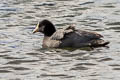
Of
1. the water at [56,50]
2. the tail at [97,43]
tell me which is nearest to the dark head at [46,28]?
the water at [56,50]

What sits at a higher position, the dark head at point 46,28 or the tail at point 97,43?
the dark head at point 46,28

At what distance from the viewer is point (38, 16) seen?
839 inches

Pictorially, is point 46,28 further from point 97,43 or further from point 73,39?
point 97,43

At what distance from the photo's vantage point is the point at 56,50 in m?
16.6

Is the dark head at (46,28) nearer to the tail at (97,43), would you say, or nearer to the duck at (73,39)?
the duck at (73,39)

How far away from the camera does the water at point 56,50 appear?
1377 centimetres

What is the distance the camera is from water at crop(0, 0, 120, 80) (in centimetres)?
1377

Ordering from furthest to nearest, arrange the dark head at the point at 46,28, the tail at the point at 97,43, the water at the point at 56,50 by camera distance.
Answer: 1. the dark head at the point at 46,28
2. the tail at the point at 97,43
3. the water at the point at 56,50

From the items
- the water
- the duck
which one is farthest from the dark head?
the duck

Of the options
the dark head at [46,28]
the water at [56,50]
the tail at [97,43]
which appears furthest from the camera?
the dark head at [46,28]

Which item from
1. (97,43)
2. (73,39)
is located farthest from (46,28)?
(97,43)

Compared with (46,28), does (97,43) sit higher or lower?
lower

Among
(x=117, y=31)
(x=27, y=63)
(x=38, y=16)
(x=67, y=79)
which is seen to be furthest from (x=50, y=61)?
(x=38, y=16)

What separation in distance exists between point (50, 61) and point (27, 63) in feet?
2.00
